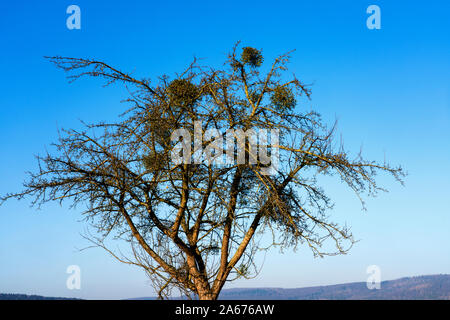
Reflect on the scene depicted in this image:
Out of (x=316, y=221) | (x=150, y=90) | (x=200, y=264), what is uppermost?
(x=150, y=90)

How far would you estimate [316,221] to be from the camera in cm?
643

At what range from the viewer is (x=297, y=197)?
22.0 feet

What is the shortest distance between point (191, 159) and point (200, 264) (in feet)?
5.45
